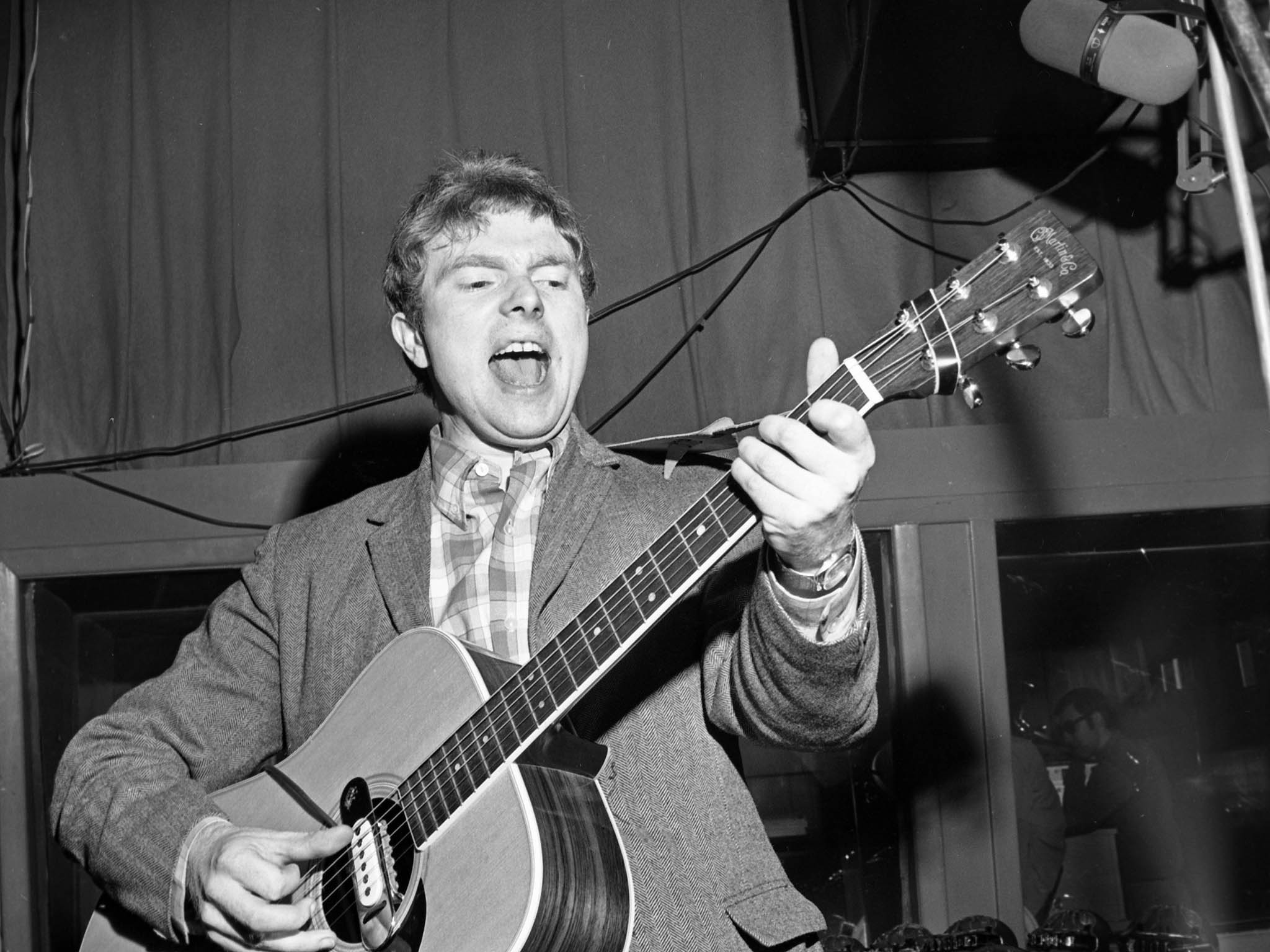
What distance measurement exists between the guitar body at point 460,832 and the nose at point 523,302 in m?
0.51

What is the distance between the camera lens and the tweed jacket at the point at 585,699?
57.2 inches

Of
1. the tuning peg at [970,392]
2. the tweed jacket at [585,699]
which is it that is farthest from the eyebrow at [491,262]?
the tuning peg at [970,392]

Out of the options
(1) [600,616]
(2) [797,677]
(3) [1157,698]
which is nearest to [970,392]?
(2) [797,677]

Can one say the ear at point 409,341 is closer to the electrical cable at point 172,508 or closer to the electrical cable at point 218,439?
the electrical cable at point 218,439

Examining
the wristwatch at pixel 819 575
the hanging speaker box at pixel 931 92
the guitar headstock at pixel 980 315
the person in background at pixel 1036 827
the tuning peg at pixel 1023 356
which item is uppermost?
the hanging speaker box at pixel 931 92

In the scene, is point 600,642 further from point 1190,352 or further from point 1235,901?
point 1235,901

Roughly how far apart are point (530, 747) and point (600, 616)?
16 cm

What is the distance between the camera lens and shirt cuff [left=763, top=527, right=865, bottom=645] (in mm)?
1317

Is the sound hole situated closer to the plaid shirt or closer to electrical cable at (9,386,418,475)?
the plaid shirt

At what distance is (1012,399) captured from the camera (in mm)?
2572

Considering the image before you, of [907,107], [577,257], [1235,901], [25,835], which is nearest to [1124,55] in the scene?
[907,107]

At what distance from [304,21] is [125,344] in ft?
2.61

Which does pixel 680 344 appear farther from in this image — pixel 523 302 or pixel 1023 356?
pixel 1023 356

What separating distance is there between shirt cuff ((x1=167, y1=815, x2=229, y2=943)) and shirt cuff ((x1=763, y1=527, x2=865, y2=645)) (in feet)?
2.59
